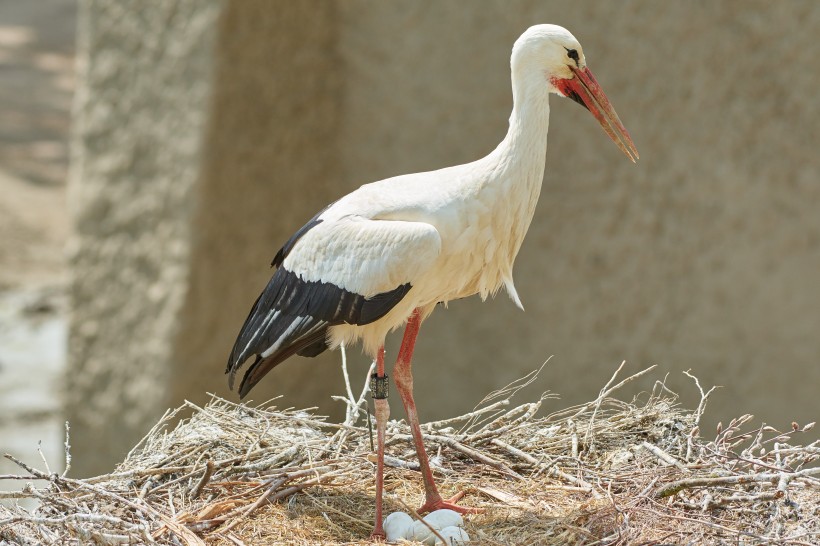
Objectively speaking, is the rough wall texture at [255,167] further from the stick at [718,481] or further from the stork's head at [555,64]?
the stick at [718,481]

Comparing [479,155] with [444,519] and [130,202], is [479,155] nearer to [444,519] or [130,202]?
[130,202]

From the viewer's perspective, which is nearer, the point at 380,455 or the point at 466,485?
the point at 380,455

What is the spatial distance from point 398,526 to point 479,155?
2.45 metres

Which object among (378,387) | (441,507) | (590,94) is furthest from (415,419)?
(590,94)

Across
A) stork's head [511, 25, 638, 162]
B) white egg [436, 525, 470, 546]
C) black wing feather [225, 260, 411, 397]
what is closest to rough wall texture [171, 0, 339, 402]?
black wing feather [225, 260, 411, 397]

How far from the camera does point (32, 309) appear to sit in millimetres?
7832

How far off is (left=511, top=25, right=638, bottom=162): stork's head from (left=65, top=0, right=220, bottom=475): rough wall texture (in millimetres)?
2080

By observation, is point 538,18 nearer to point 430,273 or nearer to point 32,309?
point 430,273

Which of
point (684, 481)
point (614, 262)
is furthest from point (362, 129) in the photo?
point (684, 481)

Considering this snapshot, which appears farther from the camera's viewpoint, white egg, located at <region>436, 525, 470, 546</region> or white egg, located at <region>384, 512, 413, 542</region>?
white egg, located at <region>384, 512, 413, 542</region>

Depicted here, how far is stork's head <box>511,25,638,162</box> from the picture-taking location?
3.31 m

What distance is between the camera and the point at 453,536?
325 centimetres

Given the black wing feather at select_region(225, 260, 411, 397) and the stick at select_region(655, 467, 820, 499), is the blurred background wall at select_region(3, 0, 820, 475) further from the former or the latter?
the stick at select_region(655, 467, 820, 499)

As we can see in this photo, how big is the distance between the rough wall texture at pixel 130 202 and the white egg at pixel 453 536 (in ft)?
7.25
